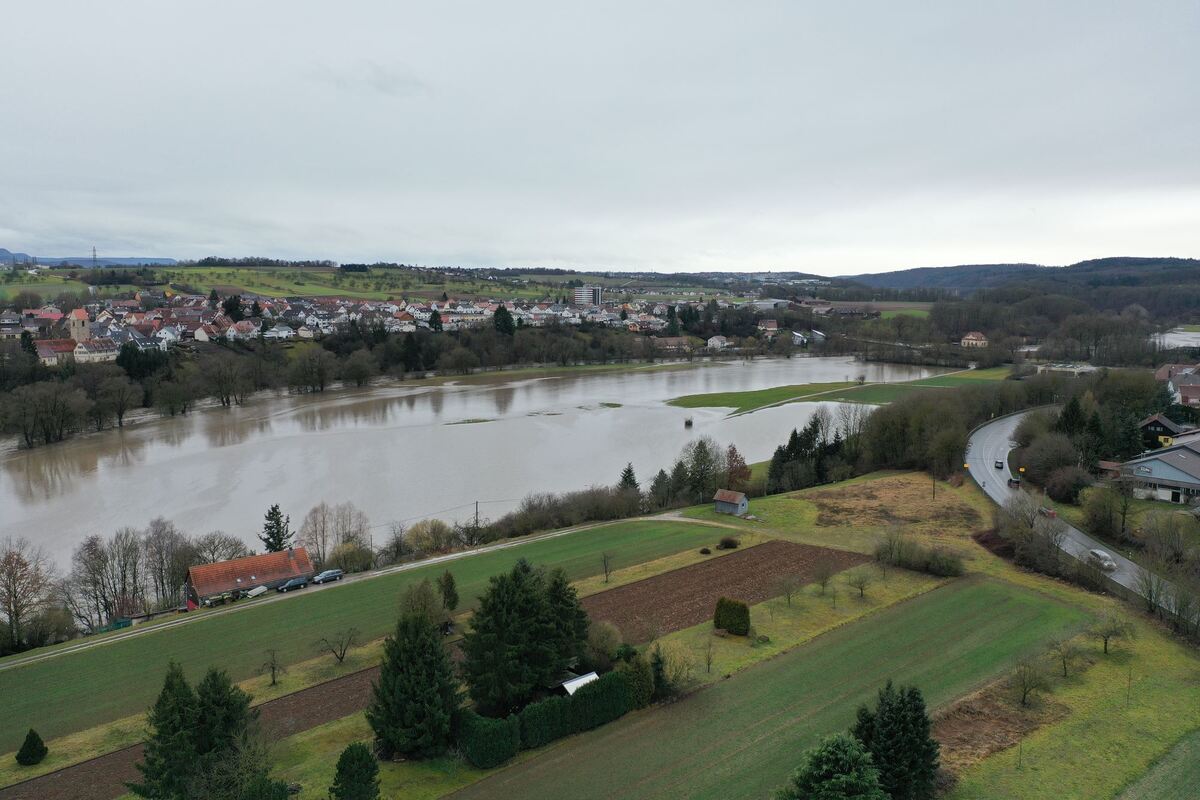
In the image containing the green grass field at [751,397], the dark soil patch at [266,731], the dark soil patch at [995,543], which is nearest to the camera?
the dark soil patch at [266,731]

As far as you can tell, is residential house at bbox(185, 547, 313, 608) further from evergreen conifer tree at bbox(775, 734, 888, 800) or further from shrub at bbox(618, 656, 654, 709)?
evergreen conifer tree at bbox(775, 734, 888, 800)

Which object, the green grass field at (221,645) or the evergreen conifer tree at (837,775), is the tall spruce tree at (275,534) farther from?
the evergreen conifer tree at (837,775)

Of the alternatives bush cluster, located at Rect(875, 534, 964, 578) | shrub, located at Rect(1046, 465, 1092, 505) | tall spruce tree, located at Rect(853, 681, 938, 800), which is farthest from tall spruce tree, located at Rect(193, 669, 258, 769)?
shrub, located at Rect(1046, 465, 1092, 505)

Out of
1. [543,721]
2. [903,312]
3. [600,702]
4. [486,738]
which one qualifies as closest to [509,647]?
[543,721]

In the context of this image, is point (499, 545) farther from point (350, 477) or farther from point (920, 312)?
point (920, 312)

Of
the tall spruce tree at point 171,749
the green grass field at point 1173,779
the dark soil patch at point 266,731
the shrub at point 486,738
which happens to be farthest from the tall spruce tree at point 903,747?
the tall spruce tree at point 171,749

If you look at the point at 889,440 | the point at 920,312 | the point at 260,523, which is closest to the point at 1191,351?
the point at 889,440

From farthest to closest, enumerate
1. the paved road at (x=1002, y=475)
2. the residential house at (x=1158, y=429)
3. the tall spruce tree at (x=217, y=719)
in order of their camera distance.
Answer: the residential house at (x=1158, y=429) → the paved road at (x=1002, y=475) → the tall spruce tree at (x=217, y=719)
